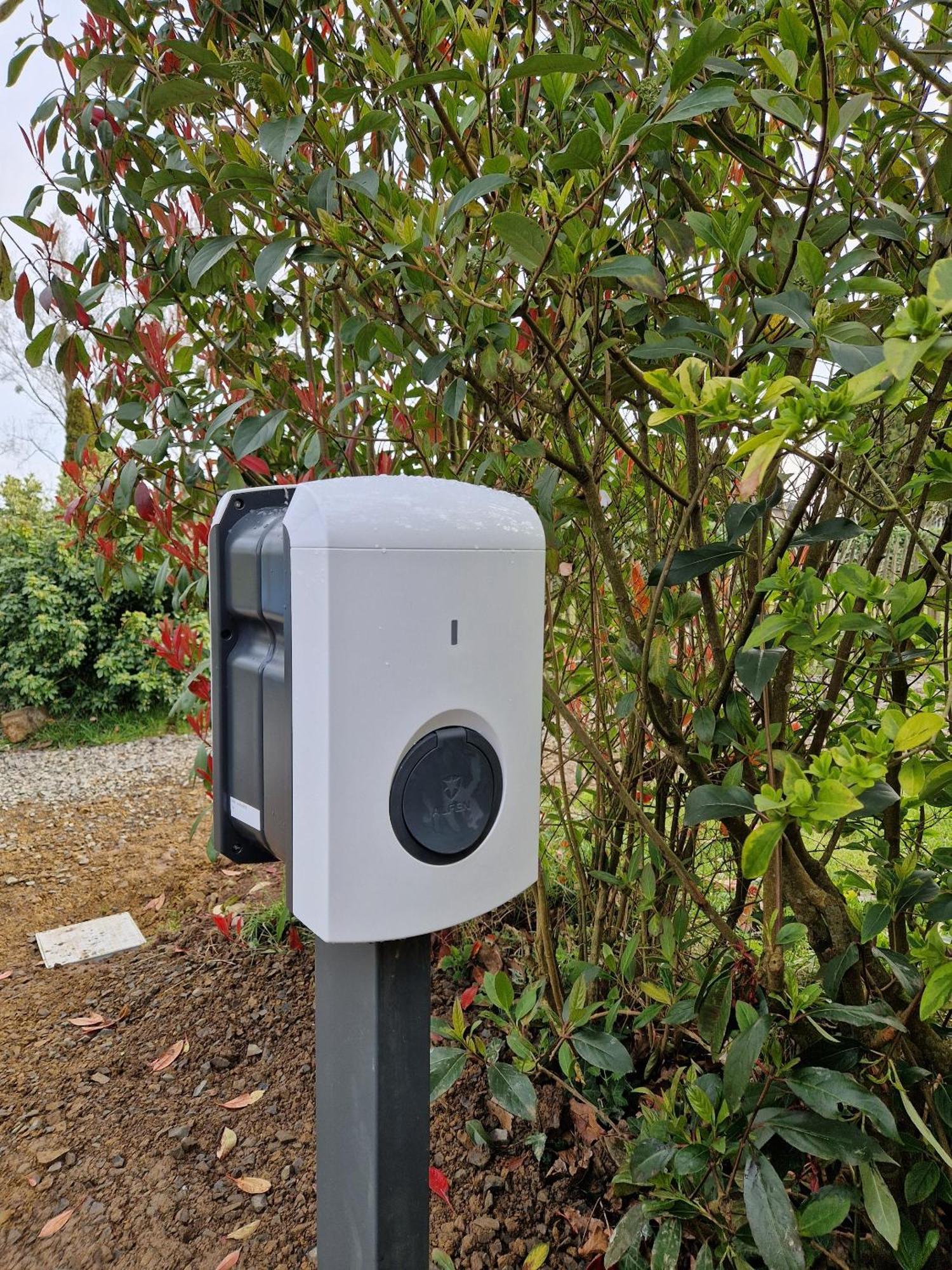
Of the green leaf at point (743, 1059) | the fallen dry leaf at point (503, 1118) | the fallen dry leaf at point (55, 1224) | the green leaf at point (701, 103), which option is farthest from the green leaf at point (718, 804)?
the fallen dry leaf at point (55, 1224)

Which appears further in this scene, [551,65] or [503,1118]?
[503,1118]

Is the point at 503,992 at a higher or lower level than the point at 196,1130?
higher

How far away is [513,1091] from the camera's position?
0.94 m

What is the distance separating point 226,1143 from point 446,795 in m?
1.36

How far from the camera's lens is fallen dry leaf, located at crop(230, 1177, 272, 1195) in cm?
151

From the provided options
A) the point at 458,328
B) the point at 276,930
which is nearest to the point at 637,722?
the point at 458,328

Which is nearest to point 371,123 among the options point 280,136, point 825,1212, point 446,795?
point 280,136

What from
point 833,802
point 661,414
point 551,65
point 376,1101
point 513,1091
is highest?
point 551,65

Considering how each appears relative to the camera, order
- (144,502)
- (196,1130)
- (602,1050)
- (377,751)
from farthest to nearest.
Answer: (196,1130) < (144,502) < (602,1050) < (377,751)

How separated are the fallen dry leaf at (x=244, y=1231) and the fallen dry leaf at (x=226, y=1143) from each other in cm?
18

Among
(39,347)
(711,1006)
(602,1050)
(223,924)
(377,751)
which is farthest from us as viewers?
(223,924)

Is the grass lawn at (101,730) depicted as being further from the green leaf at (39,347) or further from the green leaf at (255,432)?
the green leaf at (255,432)

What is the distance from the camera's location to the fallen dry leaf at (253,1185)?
1.51m

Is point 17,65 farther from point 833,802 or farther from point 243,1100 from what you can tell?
point 243,1100
